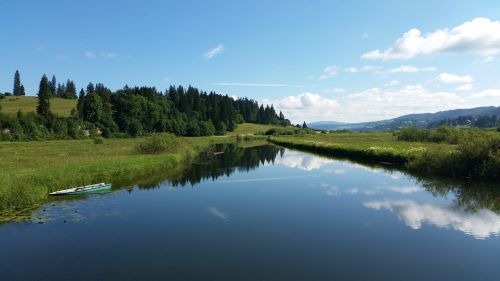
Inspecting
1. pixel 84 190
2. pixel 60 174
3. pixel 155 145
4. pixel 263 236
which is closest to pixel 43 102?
pixel 155 145

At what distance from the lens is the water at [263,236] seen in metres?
15.1

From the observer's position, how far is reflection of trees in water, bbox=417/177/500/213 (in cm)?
2627

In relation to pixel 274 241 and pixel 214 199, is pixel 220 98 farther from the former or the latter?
pixel 274 241

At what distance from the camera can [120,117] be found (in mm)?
118188

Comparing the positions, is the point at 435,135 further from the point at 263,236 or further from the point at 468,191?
the point at 263,236

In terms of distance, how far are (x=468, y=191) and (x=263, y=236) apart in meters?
20.1

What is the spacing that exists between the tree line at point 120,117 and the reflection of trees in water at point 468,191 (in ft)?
263

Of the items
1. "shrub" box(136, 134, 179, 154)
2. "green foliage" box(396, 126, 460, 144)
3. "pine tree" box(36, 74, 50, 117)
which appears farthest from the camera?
"pine tree" box(36, 74, 50, 117)

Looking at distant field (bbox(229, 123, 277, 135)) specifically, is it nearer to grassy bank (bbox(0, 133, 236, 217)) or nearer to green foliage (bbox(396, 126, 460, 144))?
green foliage (bbox(396, 126, 460, 144))

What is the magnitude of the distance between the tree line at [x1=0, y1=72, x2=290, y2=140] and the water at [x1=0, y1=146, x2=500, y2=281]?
67.9m

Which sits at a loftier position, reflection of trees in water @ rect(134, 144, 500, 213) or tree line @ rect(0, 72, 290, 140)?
tree line @ rect(0, 72, 290, 140)

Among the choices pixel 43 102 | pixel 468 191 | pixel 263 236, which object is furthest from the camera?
pixel 43 102

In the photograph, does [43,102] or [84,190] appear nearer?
[84,190]

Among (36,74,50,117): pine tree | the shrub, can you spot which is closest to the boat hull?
the shrub
